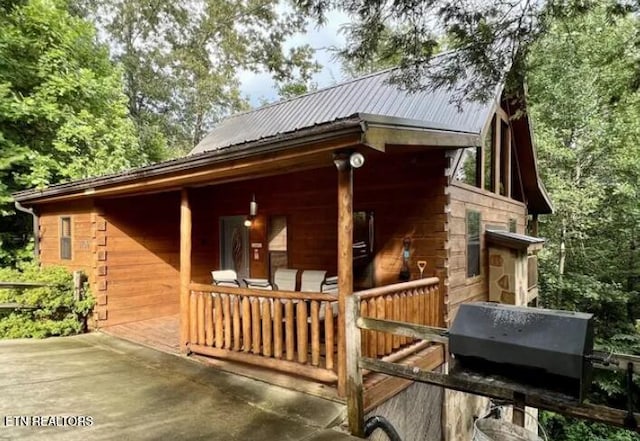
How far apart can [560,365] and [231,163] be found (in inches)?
128

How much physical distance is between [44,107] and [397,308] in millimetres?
9892

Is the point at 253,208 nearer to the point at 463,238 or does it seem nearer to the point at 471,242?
the point at 463,238

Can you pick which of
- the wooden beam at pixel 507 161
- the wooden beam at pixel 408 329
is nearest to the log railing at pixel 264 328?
the wooden beam at pixel 408 329

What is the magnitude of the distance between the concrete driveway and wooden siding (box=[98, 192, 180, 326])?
1928mm

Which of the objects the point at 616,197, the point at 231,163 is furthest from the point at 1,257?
the point at 616,197

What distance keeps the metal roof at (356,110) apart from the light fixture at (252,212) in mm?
1397

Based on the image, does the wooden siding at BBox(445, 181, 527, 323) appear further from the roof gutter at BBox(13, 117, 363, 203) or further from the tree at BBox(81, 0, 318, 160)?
the tree at BBox(81, 0, 318, 160)

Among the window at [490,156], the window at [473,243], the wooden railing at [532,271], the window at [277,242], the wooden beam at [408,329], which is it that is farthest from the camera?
the wooden railing at [532,271]

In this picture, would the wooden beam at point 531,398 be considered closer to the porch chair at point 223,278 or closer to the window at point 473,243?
the porch chair at point 223,278

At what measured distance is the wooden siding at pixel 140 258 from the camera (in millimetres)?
6707

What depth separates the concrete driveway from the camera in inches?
118

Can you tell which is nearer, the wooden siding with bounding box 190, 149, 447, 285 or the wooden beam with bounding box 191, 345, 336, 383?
the wooden beam with bounding box 191, 345, 336, 383

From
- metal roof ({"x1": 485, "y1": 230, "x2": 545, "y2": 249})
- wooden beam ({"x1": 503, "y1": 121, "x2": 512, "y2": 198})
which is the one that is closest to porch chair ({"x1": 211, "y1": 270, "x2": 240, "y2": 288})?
metal roof ({"x1": 485, "y1": 230, "x2": 545, "y2": 249})

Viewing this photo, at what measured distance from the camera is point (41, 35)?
9625 mm
